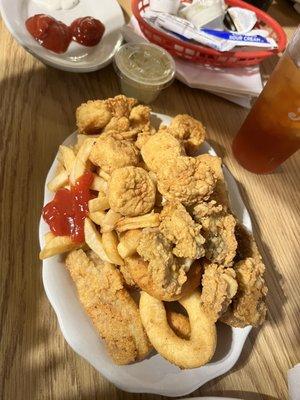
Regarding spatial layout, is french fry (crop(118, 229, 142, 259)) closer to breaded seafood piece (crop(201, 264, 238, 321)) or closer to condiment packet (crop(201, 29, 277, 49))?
breaded seafood piece (crop(201, 264, 238, 321))

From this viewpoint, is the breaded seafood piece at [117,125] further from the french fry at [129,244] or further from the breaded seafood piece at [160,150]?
the french fry at [129,244]

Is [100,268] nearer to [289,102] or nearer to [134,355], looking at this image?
[134,355]

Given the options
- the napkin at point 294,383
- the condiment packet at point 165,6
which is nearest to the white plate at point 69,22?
the condiment packet at point 165,6

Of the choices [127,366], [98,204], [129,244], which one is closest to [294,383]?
[127,366]

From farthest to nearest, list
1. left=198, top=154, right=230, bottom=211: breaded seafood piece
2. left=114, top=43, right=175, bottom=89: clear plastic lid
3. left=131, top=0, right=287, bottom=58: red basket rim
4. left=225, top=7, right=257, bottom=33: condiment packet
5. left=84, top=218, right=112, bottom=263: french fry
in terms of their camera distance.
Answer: left=225, top=7, right=257, bottom=33: condiment packet → left=131, top=0, right=287, bottom=58: red basket rim → left=114, top=43, right=175, bottom=89: clear plastic lid → left=198, top=154, right=230, bottom=211: breaded seafood piece → left=84, top=218, right=112, bottom=263: french fry

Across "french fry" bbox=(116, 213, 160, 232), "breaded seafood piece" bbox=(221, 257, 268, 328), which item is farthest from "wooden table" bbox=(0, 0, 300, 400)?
"french fry" bbox=(116, 213, 160, 232)

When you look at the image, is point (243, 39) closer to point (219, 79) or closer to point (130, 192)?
point (219, 79)
